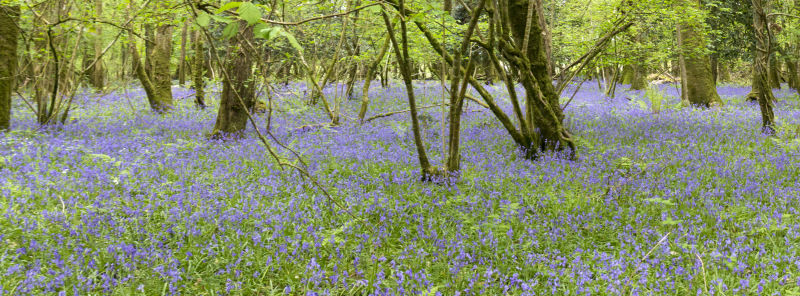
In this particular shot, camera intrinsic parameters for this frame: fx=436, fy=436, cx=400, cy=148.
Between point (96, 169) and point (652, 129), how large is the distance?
10.7 meters

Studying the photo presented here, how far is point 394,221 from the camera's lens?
4781 mm

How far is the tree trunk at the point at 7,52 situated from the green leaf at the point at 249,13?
9164 millimetres

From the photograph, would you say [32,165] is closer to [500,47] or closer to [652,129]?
[500,47]

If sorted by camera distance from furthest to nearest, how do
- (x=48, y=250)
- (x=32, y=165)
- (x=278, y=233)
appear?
(x=32, y=165)
(x=278, y=233)
(x=48, y=250)

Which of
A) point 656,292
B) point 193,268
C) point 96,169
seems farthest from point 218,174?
point 656,292

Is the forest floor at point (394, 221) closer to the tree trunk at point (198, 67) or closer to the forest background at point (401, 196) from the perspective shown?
the forest background at point (401, 196)

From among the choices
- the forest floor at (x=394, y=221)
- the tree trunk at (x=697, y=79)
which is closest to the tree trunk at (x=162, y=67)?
the forest floor at (x=394, y=221)

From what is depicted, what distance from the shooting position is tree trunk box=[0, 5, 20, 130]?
8102 mm

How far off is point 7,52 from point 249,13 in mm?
9415

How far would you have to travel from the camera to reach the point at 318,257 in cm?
390

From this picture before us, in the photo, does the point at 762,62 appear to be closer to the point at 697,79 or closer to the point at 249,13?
the point at 697,79

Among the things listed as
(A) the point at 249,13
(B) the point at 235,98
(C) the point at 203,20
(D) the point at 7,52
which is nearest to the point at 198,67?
(B) the point at 235,98

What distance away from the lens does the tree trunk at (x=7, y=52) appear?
8102 millimetres

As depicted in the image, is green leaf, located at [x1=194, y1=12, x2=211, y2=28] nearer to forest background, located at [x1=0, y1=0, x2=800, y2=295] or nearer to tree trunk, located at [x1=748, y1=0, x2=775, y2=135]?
forest background, located at [x1=0, y1=0, x2=800, y2=295]
